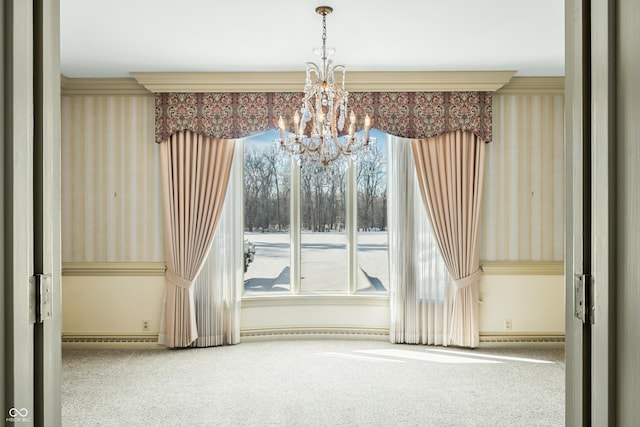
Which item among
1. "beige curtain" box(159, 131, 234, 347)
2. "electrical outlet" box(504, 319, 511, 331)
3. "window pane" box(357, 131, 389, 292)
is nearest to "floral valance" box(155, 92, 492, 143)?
"beige curtain" box(159, 131, 234, 347)

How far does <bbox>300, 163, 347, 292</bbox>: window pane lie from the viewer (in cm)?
558

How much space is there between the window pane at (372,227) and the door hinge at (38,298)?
15.1 ft

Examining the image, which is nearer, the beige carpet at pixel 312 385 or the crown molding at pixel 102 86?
the beige carpet at pixel 312 385

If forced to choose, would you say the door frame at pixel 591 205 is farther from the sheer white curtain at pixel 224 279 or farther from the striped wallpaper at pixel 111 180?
the striped wallpaper at pixel 111 180

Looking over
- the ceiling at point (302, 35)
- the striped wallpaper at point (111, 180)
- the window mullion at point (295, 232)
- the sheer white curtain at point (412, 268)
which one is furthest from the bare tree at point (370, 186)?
the striped wallpaper at point (111, 180)

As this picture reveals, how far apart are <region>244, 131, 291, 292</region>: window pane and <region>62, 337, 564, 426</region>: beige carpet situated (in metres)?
0.65

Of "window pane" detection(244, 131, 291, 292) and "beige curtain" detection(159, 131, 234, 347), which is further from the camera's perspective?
"window pane" detection(244, 131, 291, 292)

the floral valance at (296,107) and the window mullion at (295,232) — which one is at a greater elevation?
the floral valance at (296,107)

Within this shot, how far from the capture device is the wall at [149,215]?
17.2 feet

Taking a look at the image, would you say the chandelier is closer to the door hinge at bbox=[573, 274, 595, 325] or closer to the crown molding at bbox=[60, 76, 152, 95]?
the crown molding at bbox=[60, 76, 152, 95]

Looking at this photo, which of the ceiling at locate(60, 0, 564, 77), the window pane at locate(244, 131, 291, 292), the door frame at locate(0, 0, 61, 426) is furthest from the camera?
the window pane at locate(244, 131, 291, 292)

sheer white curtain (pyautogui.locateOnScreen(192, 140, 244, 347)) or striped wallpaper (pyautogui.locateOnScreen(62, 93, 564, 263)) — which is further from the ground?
striped wallpaper (pyautogui.locateOnScreen(62, 93, 564, 263))

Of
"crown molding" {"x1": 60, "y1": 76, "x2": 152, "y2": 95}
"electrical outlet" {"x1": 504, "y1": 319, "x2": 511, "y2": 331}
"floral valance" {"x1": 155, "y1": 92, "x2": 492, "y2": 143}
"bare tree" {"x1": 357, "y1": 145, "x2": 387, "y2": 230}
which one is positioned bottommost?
"electrical outlet" {"x1": 504, "y1": 319, "x2": 511, "y2": 331}

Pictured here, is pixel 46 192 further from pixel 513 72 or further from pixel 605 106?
pixel 513 72
